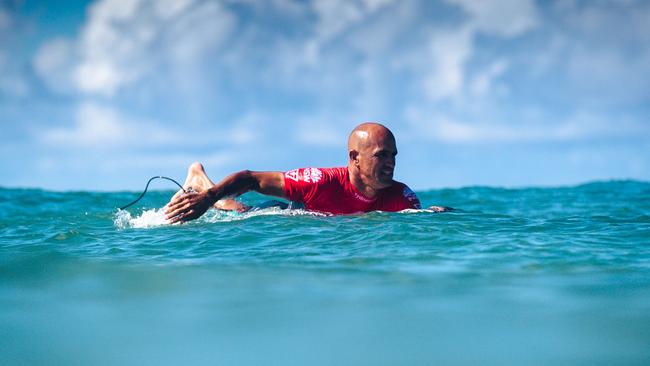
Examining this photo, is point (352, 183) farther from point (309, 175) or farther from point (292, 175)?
point (292, 175)

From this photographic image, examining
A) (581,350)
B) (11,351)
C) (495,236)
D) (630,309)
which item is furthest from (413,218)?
(11,351)

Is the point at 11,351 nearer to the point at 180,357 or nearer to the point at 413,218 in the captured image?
the point at 180,357

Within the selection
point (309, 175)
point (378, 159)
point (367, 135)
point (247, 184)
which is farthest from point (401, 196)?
point (247, 184)

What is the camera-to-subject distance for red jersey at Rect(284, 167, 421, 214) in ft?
24.5

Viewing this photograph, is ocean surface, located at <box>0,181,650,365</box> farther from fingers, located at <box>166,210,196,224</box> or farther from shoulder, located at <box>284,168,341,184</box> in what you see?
shoulder, located at <box>284,168,341,184</box>

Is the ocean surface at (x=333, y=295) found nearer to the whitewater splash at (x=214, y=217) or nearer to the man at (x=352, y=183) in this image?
the man at (x=352, y=183)

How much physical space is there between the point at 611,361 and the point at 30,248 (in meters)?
4.94

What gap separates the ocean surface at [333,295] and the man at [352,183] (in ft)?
2.78

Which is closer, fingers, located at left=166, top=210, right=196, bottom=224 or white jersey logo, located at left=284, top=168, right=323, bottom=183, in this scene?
fingers, located at left=166, top=210, right=196, bottom=224

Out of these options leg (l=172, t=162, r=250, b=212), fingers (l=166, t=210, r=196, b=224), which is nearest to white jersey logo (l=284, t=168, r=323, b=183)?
leg (l=172, t=162, r=250, b=212)

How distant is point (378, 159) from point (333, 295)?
3710 millimetres

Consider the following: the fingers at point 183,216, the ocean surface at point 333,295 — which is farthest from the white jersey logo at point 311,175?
the fingers at point 183,216

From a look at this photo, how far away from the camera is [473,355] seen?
106 inches

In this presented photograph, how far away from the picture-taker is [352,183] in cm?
756
